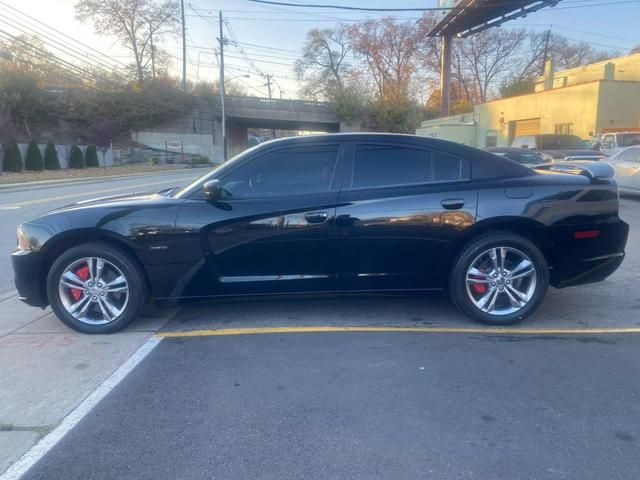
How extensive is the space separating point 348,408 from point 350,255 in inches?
61.6

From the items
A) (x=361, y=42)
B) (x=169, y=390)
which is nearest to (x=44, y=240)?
(x=169, y=390)

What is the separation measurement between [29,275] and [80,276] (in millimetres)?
426

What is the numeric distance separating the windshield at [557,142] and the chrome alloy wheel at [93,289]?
18.0 meters

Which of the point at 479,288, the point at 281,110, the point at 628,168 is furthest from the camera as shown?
the point at 281,110

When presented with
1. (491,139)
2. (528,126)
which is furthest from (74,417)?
(491,139)

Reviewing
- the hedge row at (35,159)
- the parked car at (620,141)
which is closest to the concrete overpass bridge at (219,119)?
the hedge row at (35,159)

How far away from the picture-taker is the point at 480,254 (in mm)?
4562

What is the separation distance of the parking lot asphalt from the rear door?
1.89ft

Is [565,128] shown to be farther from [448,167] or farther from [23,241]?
[23,241]

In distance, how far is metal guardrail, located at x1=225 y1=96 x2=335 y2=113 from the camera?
2234 inches

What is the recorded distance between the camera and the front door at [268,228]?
176 inches

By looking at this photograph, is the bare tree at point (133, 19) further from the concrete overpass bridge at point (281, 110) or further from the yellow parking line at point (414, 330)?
the yellow parking line at point (414, 330)

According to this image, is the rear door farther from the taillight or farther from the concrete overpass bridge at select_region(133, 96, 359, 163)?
the concrete overpass bridge at select_region(133, 96, 359, 163)

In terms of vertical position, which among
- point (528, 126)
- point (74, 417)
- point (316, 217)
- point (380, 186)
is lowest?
point (74, 417)
